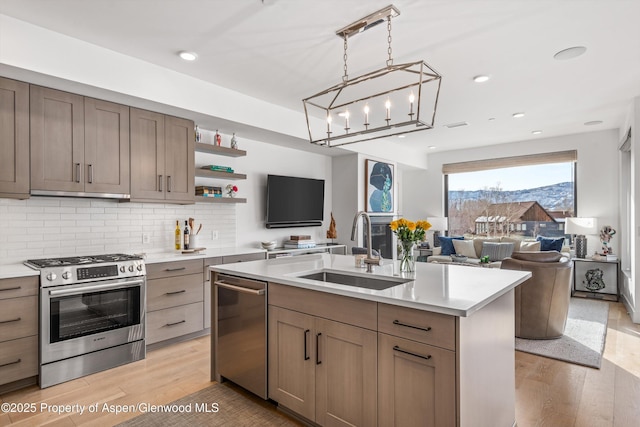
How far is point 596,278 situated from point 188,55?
6.41 metres

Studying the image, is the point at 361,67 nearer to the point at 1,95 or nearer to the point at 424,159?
the point at 1,95

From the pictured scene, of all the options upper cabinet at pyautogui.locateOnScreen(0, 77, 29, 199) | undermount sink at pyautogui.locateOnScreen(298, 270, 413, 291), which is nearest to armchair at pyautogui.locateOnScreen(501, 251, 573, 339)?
undermount sink at pyautogui.locateOnScreen(298, 270, 413, 291)

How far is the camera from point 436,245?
765 centimetres

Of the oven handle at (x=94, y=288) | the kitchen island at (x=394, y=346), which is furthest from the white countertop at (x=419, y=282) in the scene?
the oven handle at (x=94, y=288)

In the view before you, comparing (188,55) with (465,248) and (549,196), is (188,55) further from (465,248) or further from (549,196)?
(549,196)

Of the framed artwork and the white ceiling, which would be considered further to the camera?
the framed artwork

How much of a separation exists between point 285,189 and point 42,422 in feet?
12.2

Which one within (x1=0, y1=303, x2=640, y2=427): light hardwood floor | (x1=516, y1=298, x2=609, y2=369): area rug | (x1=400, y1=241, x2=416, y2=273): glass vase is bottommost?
(x1=0, y1=303, x2=640, y2=427): light hardwood floor

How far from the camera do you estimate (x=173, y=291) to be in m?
3.58

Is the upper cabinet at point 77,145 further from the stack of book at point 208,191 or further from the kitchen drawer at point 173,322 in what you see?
the kitchen drawer at point 173,322

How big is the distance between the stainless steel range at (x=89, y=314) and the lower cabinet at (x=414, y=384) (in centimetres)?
248

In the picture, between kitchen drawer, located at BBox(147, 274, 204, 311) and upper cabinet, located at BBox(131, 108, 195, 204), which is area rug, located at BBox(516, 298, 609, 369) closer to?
kitchen drawer, located at BBox(147, 274, 204, 311)

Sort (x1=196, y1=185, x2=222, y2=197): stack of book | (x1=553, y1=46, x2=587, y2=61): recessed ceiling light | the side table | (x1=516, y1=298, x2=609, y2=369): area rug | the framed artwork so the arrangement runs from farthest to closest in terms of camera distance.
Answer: the framed artwork
the side table
(x1=196, y1=185, x2=222, y2=197): stack of book
(x1=516, y1=298, x2=609, y2=369): area rug
(x1=553, y1=46, x2=587, y2=61): recessed ceiling light

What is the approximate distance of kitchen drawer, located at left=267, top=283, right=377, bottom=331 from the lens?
1820 mm
